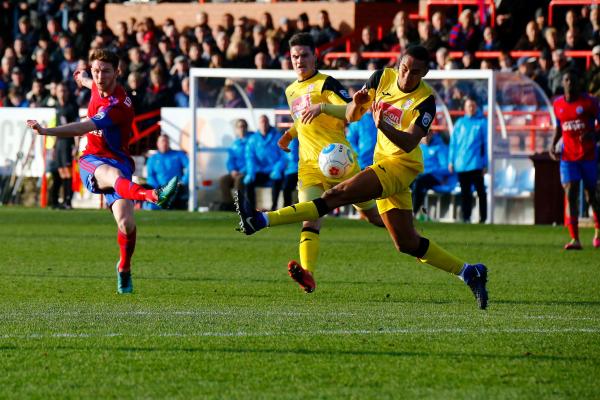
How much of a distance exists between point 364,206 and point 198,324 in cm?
329

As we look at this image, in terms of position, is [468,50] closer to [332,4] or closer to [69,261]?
[332,4]

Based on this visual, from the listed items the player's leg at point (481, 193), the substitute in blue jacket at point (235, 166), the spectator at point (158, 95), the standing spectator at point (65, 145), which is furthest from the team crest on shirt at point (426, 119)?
the spectator at point (158, 95)

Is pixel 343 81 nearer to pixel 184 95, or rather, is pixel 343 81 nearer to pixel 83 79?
pixel 184 95

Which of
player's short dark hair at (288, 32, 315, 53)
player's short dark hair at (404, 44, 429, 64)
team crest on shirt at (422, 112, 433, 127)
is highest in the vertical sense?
player's short dark hair at (288, 32, 315, 53)

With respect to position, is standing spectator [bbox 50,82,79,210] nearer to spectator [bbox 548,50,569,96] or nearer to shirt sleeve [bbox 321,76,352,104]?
spectator [bbox 548,50,569,96]

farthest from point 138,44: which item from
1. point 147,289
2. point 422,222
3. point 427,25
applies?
point 147,289

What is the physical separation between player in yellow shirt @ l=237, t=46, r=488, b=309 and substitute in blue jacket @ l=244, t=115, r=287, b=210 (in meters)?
13.5

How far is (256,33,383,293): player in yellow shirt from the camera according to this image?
12.2m

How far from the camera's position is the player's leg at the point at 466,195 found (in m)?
22.8

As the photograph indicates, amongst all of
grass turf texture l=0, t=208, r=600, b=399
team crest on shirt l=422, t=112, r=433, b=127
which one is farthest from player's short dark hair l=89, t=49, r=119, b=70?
team crest on shirt l=422, t=112, r=433, b=127

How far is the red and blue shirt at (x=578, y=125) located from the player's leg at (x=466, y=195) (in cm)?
478

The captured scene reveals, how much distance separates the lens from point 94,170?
1197 cm

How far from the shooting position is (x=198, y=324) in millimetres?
9617

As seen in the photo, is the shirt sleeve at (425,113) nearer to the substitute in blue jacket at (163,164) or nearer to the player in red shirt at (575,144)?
the player in red shirt at (575,144)
